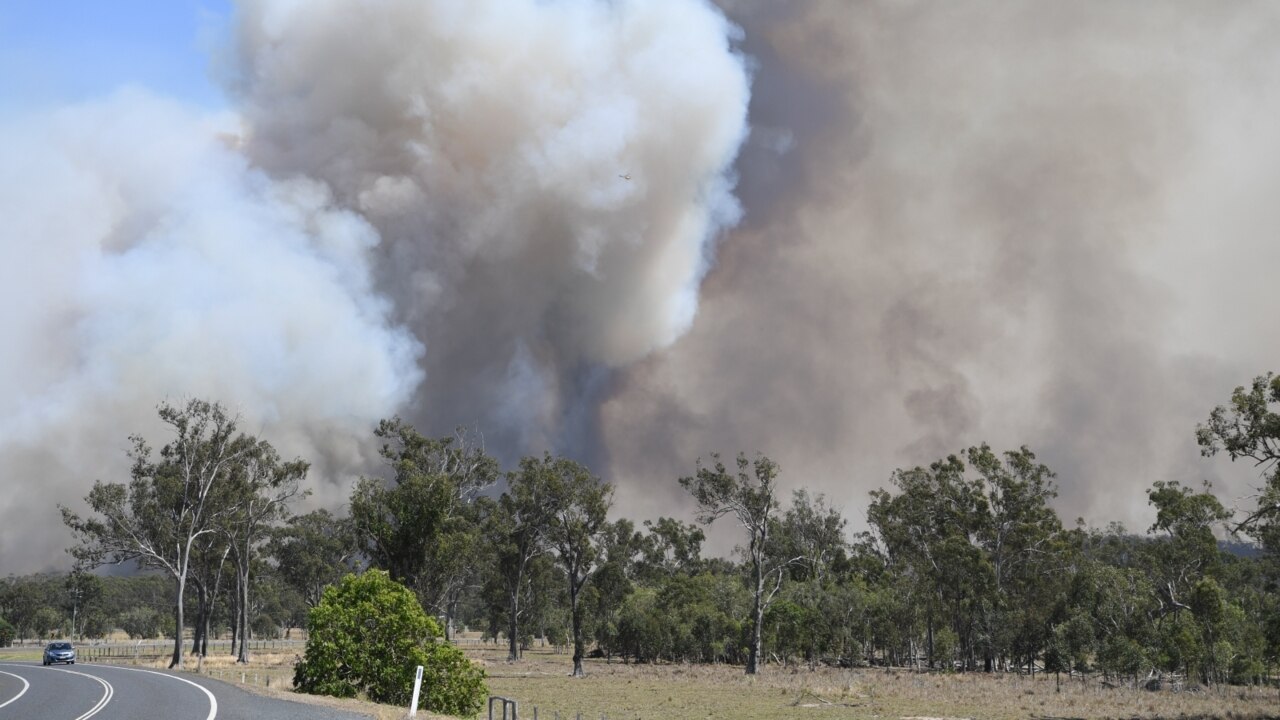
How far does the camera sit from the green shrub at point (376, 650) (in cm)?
2939

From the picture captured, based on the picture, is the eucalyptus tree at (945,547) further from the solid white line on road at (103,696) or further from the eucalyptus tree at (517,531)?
the solid white line on road at (103,696)

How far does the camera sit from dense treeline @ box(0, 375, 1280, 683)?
211ft

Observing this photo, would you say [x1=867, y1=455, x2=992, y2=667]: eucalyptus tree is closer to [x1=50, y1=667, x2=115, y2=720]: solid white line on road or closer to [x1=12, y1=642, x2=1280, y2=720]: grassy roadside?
[x1=12, y1=642, x2=1280, y2=720]: grassy roadside

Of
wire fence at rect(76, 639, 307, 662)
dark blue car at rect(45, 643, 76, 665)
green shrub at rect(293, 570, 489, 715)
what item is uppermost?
green shrub at rect(293, 570, 489, 715)

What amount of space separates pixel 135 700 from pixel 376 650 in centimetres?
846

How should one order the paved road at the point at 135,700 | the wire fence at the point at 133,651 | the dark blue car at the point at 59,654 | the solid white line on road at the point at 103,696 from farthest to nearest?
the wire fence at the point at 133,651 < the dark blue car at the point at 59,654 < the solid white line on road at the point at 103,696 < the paved road at the point at 135,700

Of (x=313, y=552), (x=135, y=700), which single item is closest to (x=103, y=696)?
(x=135, y=700)

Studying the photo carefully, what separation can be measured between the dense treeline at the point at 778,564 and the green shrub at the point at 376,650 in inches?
797

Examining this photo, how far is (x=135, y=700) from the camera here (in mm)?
30328

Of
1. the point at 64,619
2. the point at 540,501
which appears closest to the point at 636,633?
the point at 540,501

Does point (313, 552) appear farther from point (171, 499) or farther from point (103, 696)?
point (103, 696)

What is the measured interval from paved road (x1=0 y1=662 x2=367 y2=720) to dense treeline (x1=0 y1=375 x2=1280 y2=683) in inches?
568

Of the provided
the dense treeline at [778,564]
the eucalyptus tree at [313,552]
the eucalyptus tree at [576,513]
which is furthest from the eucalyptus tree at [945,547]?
the eucalyptus tree at [313,552]

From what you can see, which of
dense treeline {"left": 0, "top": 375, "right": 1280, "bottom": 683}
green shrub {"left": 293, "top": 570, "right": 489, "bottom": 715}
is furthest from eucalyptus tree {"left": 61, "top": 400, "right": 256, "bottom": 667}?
green shrub {"left": 293, "top": 570, "right": 489, "bottom": 715}
